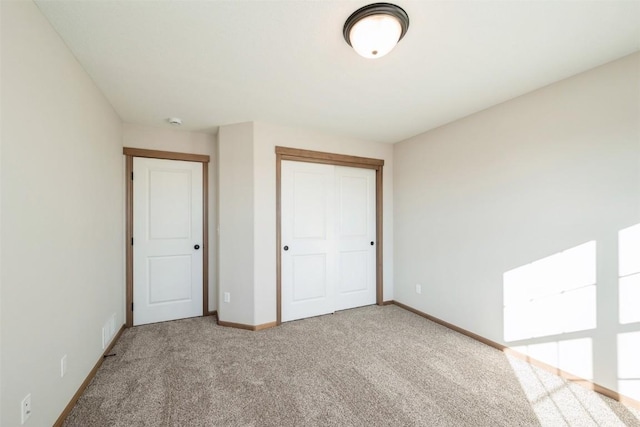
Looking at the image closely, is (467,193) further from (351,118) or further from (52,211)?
(52,211)

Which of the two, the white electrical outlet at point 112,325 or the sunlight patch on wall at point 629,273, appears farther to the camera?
the white electrical outlet at point 112,325

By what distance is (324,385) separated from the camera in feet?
6.62

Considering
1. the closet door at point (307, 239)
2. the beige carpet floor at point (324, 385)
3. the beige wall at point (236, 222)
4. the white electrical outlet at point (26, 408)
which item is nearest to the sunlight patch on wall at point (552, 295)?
the beige carpet floor at point (324, 385)

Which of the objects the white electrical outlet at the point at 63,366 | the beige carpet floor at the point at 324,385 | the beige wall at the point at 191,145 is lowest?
the beige carpet floor at the point at 324,385

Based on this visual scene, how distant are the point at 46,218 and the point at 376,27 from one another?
2123 millimetres

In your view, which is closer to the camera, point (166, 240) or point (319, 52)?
point (319, 52)

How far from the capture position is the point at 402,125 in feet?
10.6

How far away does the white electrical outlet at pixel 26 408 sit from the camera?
127 cm

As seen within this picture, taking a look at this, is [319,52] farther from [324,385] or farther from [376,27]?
[324,385]

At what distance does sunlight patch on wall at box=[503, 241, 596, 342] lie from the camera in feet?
6.64

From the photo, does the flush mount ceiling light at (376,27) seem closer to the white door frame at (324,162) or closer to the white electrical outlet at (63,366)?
the white door frame at (324,162)

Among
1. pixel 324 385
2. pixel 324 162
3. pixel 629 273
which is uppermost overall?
pixel 324 162

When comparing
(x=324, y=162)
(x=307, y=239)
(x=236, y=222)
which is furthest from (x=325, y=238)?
(x=236, y=222)

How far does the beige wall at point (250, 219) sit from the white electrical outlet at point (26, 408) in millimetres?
1832
